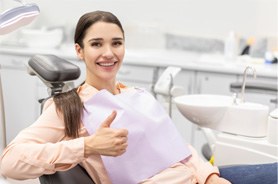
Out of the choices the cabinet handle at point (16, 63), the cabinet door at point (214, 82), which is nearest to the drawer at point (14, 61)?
the cabinet handle at point (16, 63)

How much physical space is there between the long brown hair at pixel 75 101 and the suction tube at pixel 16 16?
149 millimetres

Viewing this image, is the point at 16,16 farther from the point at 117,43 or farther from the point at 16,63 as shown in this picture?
the point at 16,63

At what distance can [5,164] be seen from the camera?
1139mm

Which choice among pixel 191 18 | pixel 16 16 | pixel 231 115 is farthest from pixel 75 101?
pixel 191 18

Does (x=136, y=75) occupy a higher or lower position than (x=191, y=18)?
lower

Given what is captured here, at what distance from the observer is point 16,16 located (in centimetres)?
121

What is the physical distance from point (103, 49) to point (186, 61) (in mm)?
1576

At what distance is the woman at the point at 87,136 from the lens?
109 centimetres

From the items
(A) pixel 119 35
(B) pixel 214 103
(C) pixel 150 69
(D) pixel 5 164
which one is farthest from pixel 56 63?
(C) pixel 150 69

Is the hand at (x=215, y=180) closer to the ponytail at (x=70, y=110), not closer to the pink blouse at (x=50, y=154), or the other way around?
the pink blouse at (x=50, y=154)

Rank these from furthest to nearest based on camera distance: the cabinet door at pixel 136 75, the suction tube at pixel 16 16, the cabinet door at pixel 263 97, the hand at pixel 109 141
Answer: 1. the cabinet door at pixel 136 75
2. the cabinet door at pixel 263 97
3. the suction tube at pixel 16 16
4. the hand at pixel 109 141

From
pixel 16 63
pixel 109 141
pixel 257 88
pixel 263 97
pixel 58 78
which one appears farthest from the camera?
pixel 16 63

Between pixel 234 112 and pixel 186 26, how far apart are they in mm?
1594

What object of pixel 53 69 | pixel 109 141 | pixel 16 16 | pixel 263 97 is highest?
pixel 16 16
